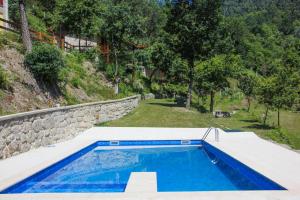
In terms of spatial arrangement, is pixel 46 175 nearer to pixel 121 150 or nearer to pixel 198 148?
pixel 121 150

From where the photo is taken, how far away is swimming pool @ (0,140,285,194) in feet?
22.2

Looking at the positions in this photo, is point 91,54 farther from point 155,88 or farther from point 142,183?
point 142,183

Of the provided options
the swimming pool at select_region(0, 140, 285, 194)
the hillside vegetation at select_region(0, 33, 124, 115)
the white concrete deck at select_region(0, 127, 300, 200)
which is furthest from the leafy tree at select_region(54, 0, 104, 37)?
the swimming pool at select_region(0, 140, 285, 194)

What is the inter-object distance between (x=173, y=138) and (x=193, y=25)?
38.1 ft

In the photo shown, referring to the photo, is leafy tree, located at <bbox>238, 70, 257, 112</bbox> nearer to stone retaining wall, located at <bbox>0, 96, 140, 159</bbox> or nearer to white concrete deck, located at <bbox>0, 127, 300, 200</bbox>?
white concrete deck, located at <bbox>0, 127, 300, 200</bbox>

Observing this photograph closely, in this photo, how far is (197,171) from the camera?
950 cm

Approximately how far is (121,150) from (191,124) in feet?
21.2

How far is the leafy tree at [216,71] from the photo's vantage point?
23781 mm

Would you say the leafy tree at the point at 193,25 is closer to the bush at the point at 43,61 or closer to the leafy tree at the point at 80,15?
the leafy tree at the point at 80,15


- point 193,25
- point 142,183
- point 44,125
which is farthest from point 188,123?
point 142,183

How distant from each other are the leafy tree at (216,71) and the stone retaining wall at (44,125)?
9518mm

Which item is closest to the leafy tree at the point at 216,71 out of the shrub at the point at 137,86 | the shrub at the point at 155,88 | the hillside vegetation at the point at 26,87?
the hillside vegetation at the point at 26,87

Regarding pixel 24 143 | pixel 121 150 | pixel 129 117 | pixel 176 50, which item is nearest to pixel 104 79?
pixel 176 50

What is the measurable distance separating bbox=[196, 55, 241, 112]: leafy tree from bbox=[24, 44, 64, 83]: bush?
1172 centimetres
